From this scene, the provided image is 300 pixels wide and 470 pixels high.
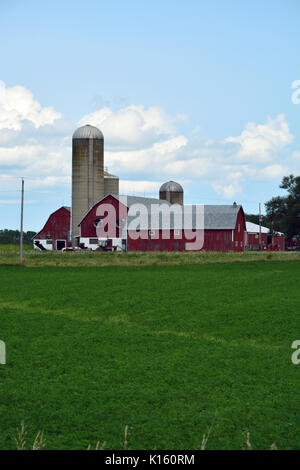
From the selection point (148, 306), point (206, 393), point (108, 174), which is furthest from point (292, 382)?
point (108, 174)

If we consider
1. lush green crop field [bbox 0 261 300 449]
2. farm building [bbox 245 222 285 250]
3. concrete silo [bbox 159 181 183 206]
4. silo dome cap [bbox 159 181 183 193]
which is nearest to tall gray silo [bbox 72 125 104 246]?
concrete silo [bbox 159 181 183 206]

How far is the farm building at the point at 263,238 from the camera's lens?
82812 millimetres

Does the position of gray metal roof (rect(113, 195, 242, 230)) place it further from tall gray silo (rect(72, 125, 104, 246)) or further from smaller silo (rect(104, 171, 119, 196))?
smaller silo (rect(104, 171, 119, 196))

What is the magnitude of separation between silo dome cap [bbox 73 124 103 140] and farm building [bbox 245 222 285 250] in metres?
28.3

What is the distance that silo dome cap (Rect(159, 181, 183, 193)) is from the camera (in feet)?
280

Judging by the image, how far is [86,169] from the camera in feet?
216

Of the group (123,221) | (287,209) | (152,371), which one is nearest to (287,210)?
(287,209)

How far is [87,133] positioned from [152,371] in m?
60.1

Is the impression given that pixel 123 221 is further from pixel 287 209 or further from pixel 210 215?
pixel 287 209

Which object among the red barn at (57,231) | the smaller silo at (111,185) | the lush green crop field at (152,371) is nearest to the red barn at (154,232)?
the smaller silo at (111,185)

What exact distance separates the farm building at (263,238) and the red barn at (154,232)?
16.1 meters

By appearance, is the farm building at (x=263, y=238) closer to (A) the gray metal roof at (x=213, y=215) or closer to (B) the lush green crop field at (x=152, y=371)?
(A) the gray metal roof at (x=213, y=215)

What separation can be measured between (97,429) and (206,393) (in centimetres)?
197

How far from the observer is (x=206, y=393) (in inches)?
308
